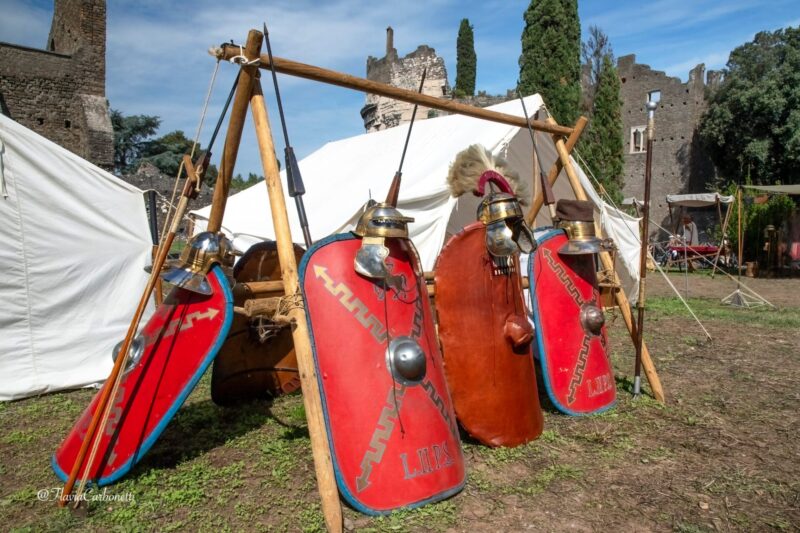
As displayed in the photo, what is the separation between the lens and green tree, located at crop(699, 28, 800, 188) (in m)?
22.5

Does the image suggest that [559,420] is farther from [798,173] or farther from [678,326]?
[798,173]

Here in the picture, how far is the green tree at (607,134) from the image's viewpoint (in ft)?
61.1

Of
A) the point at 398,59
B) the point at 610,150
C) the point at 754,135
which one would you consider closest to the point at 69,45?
the point at 398,59

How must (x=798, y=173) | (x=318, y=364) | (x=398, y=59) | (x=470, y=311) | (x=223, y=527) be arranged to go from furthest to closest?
(x=398, y=59) < (x=798, y=173) < (x=470, y=311) < (x=318, y=364) < (x=223, y=527)

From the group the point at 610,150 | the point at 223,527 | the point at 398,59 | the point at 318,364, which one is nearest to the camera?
the point at 223,527

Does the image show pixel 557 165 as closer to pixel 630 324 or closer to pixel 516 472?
pixel 630 324

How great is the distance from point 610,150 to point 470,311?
18291 mm

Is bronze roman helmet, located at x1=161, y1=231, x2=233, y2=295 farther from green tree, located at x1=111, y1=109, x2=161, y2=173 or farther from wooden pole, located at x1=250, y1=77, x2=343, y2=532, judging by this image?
green tree, located at x1=111, y1=109, x2=161, y2=173

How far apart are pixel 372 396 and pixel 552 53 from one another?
16545 millimetres

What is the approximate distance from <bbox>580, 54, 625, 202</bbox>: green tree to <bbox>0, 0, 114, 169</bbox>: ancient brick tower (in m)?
16.4

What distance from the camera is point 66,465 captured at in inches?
90.7

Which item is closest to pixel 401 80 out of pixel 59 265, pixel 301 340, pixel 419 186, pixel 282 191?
pixel 419 186

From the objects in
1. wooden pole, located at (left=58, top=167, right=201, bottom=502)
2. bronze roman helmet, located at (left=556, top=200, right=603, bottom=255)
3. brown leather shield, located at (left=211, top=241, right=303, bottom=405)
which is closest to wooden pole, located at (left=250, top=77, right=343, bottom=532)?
wooden pole, located at (left=58, top=167, right=201, bottom=502)

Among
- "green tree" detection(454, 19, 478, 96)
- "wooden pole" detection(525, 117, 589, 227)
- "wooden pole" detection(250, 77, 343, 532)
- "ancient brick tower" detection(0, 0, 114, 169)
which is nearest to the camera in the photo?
"wooden pole" detection(250, 77, 343, 532)
